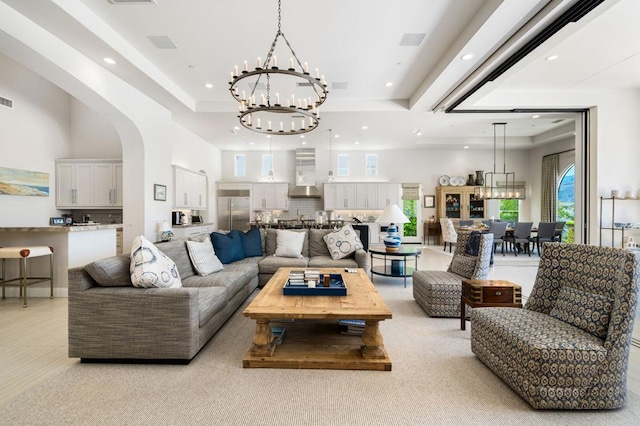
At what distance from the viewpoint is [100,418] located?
1.75 meters

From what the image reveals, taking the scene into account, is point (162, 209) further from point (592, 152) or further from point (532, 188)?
point (532, 188)

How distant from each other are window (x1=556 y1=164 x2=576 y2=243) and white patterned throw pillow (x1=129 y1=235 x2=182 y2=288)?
1082cm

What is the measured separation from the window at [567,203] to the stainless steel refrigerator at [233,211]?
32.5 feet

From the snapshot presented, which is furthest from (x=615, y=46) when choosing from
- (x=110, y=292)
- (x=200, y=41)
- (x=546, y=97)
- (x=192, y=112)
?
(x=192, y=112)

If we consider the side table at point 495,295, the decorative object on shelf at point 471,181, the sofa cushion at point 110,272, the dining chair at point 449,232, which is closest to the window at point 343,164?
the dining chair at point 449,232

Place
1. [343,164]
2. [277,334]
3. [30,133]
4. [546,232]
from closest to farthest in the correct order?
[277,334] → [30,133] → [546,232] → [343,164]

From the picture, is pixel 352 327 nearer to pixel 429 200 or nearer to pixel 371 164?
pixel 371 164

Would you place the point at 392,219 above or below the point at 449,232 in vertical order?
above

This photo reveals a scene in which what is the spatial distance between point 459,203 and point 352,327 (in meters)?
8.74

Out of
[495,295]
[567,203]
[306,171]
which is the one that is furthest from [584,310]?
[567,203]

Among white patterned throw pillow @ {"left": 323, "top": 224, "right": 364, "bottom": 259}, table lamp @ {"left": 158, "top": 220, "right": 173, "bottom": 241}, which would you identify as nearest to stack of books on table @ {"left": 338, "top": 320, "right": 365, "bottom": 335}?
white patterned throw pillow @ {"left": 323, "top": 224, "right": 364, "bottom": 259}

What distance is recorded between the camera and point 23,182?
17.2 feet

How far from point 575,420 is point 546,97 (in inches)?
231

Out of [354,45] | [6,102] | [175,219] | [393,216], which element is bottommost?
[175,219]
